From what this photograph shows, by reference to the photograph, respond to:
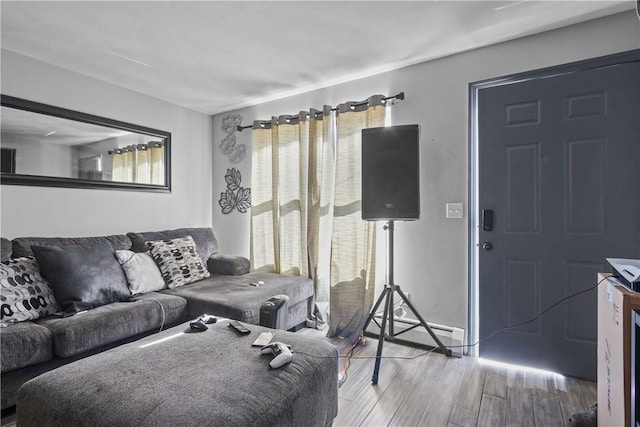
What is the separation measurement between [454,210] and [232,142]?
2.68 metres

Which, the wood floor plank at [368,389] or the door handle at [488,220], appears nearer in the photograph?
the wood floor plank at [368,389]

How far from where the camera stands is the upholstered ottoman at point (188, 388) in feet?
3.42

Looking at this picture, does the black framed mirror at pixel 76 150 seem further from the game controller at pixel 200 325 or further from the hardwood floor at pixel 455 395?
the hardwood floor at pixel 455 395

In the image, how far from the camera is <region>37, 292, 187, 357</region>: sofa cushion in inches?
72.4

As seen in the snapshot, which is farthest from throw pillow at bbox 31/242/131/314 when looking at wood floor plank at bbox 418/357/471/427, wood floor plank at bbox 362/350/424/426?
wood floor plank at bbox 418/357/471/427

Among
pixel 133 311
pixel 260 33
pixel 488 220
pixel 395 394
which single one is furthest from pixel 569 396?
pixel 260 33

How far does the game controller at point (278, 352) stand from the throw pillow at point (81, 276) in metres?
1.53

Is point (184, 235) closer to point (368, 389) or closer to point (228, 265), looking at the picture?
point (228, 265)

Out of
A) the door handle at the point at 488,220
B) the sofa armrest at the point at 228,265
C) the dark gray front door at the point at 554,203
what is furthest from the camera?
the sofa armrest at the point at 228,265

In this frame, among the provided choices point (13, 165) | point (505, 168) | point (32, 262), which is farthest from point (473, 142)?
point (13, 165)

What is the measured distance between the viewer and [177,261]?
293 centimetres

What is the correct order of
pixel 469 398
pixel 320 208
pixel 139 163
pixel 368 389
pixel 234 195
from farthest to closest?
1. pixel 234 195
2. pixel 139 163
3. pixel 320 208
4. pixel 368 389
5. pixel 469 398

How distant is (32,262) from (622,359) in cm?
323

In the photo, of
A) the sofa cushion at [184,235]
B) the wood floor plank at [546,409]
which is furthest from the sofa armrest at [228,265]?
the wood floor plank at [546,409]
